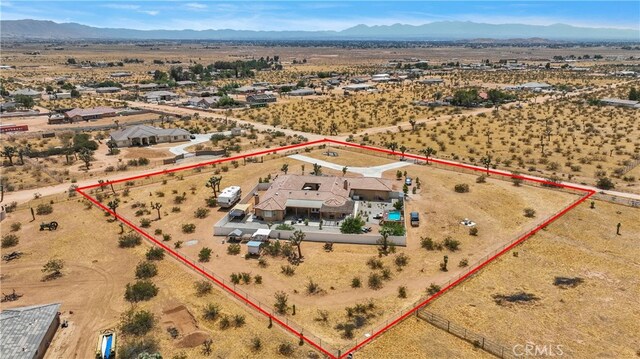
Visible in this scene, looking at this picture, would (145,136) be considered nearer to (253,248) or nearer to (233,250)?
(233,250)

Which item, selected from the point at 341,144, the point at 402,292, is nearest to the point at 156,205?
the point at 402,292

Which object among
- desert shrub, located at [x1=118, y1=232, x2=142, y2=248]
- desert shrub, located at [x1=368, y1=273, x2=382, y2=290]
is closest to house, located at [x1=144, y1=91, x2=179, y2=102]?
desert shrub, located at [x1=118, y1=232, x2=142, y2=248]

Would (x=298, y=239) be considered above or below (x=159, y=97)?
below

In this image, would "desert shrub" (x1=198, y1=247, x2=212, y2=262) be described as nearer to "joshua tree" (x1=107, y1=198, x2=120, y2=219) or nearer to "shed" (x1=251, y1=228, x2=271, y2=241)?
"shed" (x1=251, y1=228, x2=271, y2=241)

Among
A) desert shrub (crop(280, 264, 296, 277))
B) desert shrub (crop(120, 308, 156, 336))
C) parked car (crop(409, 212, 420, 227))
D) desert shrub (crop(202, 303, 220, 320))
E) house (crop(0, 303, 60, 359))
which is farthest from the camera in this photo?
parked car (crop(409, 212, 420, 227))

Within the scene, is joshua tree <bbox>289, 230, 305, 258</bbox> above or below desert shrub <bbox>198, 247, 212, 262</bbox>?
above
